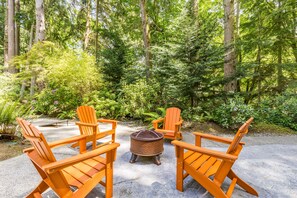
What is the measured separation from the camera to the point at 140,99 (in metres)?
6.27

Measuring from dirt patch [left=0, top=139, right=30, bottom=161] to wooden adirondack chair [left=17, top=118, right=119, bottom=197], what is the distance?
1.74 m

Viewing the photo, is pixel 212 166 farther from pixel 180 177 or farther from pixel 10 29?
pixel 10 29

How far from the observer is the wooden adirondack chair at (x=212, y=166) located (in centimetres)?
179

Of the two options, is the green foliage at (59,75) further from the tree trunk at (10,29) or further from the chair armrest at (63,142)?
the chair armrest at (63,142)

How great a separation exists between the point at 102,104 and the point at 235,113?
15.6 feet

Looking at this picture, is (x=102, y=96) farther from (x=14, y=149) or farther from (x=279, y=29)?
(x=279, y=29)

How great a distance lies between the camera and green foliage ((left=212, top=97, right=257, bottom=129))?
16.3 feet

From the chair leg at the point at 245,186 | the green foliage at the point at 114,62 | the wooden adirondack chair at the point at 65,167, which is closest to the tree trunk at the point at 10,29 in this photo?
the green foliage at the point at 114,62

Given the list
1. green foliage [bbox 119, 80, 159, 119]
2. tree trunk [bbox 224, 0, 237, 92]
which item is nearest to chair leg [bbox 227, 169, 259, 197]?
green foliage [bbox 119, 80, 159, 119]

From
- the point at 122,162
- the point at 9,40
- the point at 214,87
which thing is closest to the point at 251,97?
the point at 214,87

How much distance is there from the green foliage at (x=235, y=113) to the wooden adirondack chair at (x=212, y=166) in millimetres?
3025

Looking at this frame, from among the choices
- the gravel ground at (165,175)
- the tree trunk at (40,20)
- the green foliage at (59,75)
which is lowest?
the gravel ground at (165,175)

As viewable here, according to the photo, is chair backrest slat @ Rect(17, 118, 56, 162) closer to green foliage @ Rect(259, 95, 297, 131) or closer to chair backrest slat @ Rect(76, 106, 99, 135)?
chair backrest slat @ Rect(76, 106, 99, 135)

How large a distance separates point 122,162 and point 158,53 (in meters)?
4.25
